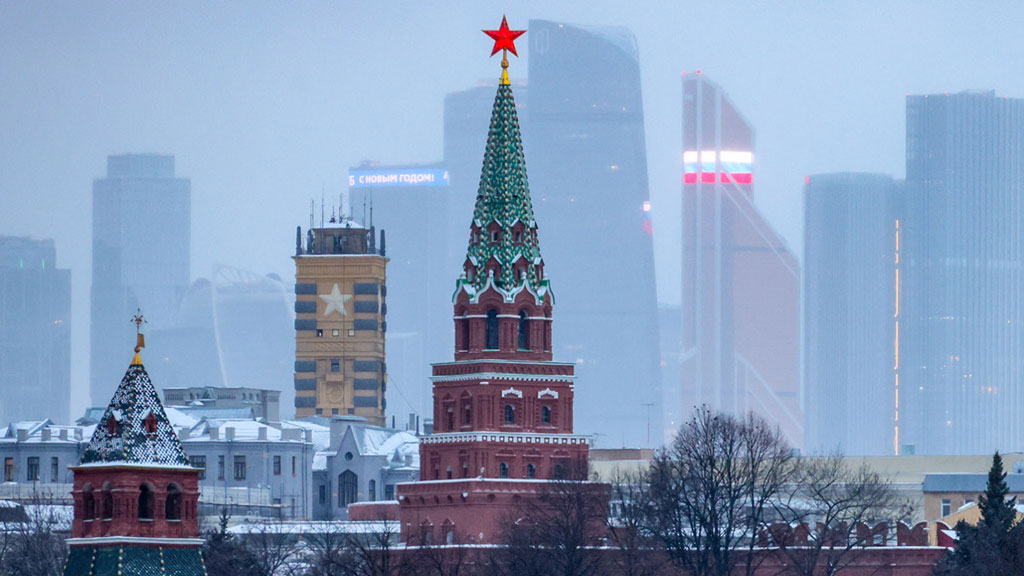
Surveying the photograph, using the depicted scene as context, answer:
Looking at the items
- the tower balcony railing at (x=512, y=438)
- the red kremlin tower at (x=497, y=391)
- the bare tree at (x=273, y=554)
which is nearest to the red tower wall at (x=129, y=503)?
the bare tree at (x=273, y=554)

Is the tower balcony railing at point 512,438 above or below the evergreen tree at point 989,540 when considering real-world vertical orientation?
above

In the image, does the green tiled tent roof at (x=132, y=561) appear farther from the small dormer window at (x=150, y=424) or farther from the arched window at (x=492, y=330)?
the arched window at (x=492, y=330)

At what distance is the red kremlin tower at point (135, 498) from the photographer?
113500 mm

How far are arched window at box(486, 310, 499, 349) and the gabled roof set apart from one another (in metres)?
63.6

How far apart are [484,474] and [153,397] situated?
62500mm

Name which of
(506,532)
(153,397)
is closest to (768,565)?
(506,532)

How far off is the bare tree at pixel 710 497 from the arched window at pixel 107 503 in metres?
62.4

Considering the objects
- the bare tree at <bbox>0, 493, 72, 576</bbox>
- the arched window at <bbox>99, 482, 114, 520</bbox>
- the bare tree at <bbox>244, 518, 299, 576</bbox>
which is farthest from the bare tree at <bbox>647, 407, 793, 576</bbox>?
the arched window at <bbox>99, 482, 114, 520</bbox>

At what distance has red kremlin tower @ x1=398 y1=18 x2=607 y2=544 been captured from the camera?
582 ft

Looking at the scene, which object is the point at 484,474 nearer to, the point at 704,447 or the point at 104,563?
the point at 704,447

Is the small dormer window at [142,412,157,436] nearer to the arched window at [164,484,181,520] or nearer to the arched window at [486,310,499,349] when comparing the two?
the arched window at [164,484,181,520]

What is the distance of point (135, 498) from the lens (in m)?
114

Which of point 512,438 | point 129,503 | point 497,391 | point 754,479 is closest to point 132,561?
point 129,503

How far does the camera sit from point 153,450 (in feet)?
379
